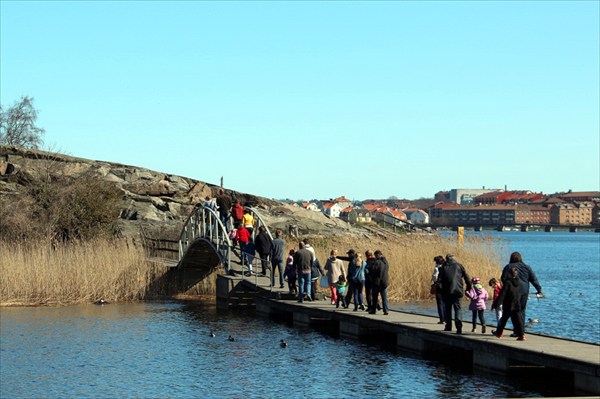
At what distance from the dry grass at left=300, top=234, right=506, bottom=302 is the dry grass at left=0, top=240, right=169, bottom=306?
24.8 feet

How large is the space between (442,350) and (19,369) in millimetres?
10321

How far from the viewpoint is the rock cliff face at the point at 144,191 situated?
2151 inches

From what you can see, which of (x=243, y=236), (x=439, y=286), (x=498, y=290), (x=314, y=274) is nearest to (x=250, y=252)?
(x=243, y=236)

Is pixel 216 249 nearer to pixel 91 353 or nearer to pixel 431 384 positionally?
pixel 91 353

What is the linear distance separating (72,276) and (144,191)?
22.7 metres

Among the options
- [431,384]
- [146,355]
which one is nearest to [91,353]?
[146,355]

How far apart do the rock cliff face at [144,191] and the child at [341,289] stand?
71.5ft

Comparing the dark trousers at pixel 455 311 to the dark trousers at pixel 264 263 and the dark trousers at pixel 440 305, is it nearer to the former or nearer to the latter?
the dark trousers at pixel 440 305

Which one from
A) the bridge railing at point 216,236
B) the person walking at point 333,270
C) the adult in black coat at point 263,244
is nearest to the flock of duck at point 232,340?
the person walking at point 333,270

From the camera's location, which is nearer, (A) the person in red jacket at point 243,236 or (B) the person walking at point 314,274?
(B) the person walking at point 314,274

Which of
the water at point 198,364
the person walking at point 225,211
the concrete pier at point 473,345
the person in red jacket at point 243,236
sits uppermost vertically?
the person walking at point 225,211

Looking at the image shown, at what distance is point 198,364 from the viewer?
85.6 feet

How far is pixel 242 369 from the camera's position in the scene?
2491 centimetres

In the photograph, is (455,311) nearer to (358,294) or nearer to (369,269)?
(369,269)
